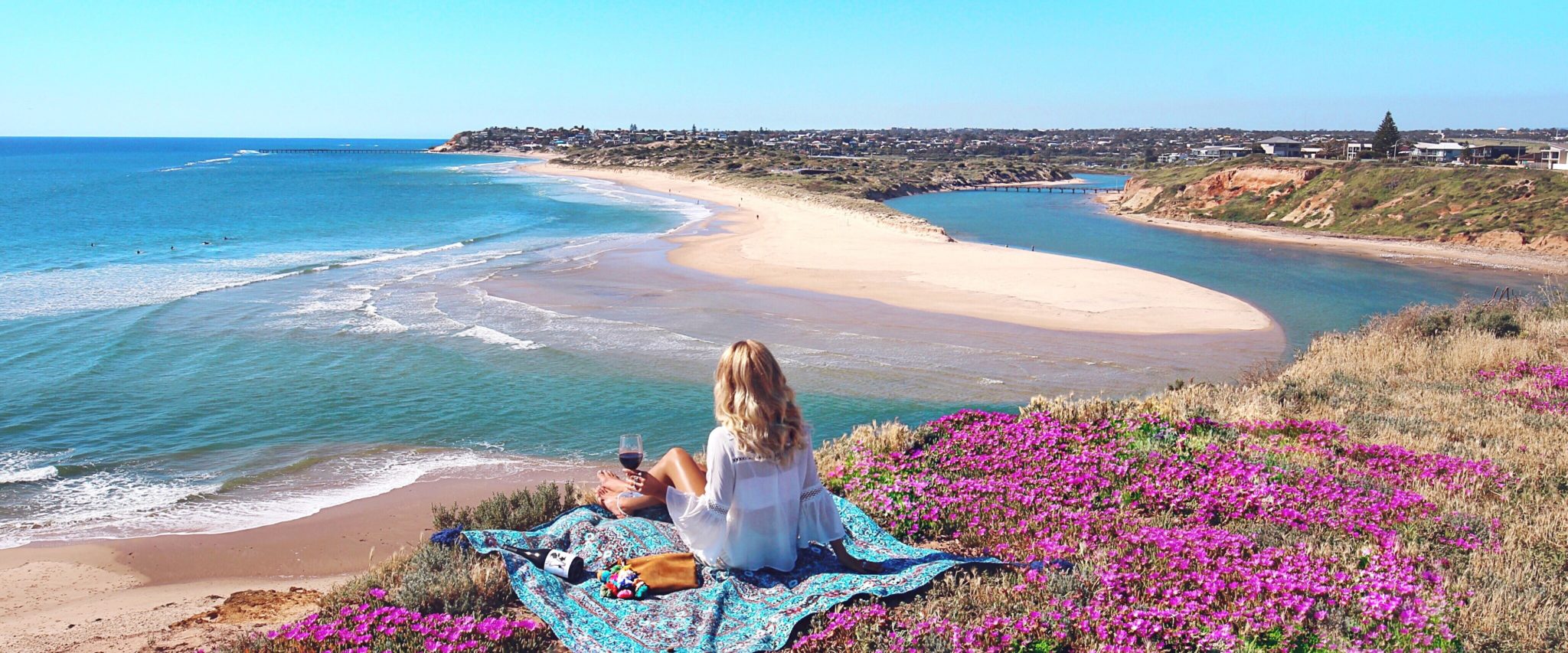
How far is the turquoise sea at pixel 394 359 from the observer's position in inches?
491

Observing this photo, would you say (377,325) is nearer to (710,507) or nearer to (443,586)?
(443,586)

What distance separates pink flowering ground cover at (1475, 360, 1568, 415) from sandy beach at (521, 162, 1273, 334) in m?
10.6

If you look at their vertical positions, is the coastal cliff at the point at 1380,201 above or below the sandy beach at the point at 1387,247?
above

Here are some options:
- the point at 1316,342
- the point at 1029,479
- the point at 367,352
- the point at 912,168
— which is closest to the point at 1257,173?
the point at 912,168

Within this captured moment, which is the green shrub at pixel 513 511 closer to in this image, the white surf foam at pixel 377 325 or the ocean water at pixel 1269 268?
the white surf foam at pixel 377 325

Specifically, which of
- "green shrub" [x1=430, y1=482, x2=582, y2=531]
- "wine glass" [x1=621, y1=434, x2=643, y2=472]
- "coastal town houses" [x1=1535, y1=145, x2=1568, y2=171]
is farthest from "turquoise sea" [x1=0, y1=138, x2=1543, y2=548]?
"coastal town houses" [x1=1535, y1=145, x2=1568, y2=171]

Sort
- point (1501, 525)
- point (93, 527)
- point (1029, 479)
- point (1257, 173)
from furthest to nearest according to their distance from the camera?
1. point (1257, 173)
2. point (93, 527)
3. point (1029, 479)
4. point (1501, 525)

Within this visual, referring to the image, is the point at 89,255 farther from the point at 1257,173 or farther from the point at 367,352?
the point at 1257,173

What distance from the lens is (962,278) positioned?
30.3 meters

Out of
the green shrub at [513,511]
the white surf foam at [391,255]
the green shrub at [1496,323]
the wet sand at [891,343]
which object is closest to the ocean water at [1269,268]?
the wet sand at [891,343]

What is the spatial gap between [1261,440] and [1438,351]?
6.91m

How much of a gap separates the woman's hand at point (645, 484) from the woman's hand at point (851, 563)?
999mm

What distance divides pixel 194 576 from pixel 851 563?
23.9 ft

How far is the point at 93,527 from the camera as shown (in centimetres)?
1041
